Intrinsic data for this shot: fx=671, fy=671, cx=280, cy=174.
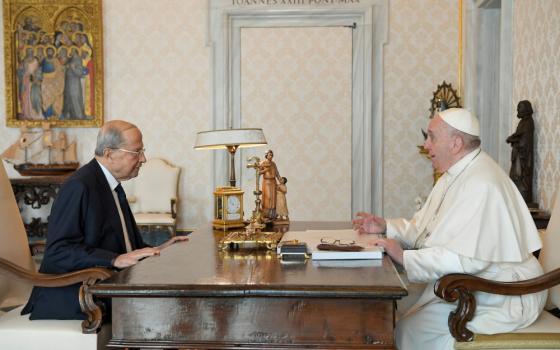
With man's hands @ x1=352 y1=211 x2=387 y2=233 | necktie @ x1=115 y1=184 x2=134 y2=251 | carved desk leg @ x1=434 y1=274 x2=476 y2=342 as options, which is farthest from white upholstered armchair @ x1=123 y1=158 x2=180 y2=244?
carved desk leg @ x1=434 y1=274 x2=476 y2=342

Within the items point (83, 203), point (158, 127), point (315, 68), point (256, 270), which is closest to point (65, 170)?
point (158, 127)

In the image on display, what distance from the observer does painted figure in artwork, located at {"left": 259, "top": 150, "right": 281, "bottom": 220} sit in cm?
405

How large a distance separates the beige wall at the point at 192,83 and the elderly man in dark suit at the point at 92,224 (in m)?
5.04

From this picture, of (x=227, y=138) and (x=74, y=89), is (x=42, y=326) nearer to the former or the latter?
(x=227, y=138)

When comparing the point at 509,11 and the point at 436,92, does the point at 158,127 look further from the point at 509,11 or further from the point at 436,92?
the point at 509,11

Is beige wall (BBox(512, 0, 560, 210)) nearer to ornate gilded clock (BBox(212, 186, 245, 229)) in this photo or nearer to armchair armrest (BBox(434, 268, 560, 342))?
armchair armrest (BBox(434, 268, 560, 342))

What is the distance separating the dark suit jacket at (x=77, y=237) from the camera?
10.0 ft

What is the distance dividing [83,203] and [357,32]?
19.1 feet

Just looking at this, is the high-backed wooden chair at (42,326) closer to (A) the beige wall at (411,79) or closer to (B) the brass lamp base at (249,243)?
(B) the brass lamp base at (249,243)

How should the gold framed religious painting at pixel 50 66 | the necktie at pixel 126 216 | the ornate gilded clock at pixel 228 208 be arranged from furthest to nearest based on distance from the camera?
1. the gold framed religious painting at pixel 50 66
2. the ornate gilded clock at pixel 228 208
3. the necktie at pixel 126 216

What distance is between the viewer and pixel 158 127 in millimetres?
8602

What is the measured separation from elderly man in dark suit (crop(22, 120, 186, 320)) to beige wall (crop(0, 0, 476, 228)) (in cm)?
504

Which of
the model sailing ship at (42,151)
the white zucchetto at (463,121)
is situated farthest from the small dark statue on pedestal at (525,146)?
the model sailing ship at (42,151)

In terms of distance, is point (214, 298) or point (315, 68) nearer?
point (214, 298)
